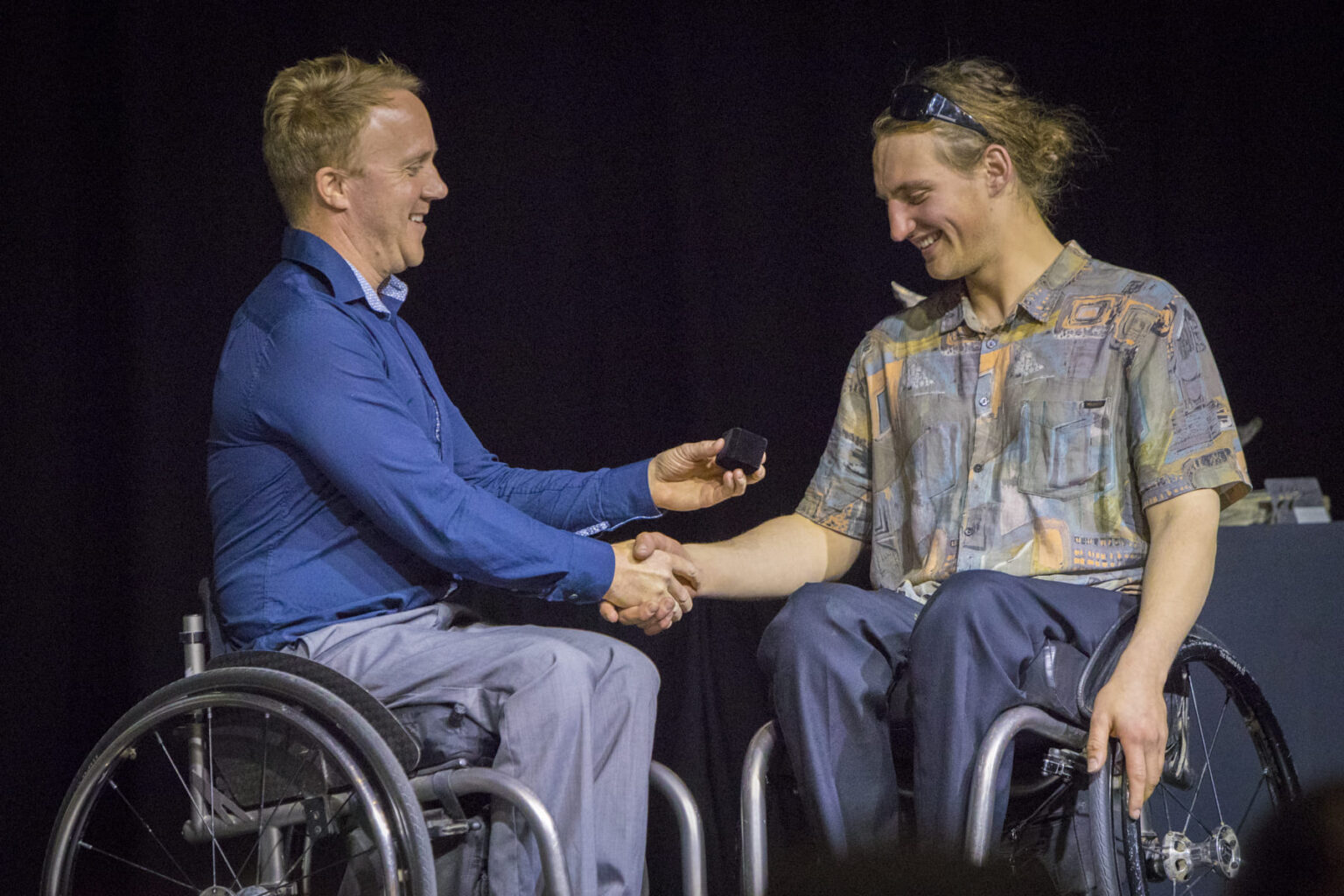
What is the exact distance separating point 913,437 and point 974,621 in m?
0.48

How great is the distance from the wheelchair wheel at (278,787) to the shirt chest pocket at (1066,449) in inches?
38.1

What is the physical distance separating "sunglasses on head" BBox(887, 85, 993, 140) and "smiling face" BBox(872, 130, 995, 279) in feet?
0.09

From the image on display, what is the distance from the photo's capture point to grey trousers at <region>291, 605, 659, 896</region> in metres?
1.49

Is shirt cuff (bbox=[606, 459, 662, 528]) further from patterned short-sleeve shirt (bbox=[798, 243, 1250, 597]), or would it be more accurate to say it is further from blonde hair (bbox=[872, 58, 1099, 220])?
blonde hair (bbox=[872, 58, 1099, 220])

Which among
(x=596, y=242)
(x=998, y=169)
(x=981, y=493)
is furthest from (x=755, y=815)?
(x=596, y=242)

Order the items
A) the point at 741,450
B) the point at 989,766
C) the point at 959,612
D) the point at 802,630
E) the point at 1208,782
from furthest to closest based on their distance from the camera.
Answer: the point at 1208,782 → the point at 741,450 → the point at 802,630 → the point at 959,612 → the point at 989,766

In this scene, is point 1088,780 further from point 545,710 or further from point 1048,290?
point 1048,290

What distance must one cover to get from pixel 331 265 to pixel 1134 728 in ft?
3.98

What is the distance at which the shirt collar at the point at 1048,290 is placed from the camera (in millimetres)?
1887

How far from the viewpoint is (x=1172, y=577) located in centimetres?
160

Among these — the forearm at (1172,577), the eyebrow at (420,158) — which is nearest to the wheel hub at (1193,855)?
the forearm at (1172,577)

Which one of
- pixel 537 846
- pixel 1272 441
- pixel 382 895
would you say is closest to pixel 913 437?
pixel 537 846

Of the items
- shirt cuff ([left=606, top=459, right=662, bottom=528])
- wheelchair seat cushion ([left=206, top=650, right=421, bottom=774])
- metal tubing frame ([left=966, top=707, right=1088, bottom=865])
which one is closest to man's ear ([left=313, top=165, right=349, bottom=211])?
shirt cuff ([left=606, top=459, right=662, bottom=528])

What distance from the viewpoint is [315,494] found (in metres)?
1.68
